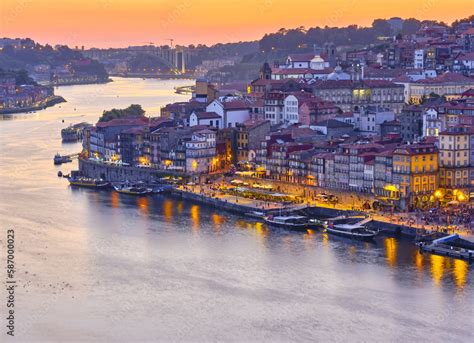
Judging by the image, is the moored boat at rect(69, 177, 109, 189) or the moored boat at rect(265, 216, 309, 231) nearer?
the moored boat at rect(265, 216, 309, 231)

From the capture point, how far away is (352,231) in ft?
53.8

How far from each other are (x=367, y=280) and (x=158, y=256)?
3008 mm

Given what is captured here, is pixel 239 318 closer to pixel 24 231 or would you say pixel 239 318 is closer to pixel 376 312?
pixel 376 312

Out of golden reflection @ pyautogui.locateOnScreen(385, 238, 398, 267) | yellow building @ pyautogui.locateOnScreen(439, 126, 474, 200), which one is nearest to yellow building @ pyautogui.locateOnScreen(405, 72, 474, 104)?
yellow building @ pyautogui.locateOnScreen(439, 126, 474, 200)

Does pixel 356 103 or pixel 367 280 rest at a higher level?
pixel 356 103

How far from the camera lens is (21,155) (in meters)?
26.8

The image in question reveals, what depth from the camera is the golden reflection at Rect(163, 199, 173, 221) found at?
18.4 meters

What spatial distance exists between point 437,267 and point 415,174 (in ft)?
12.0

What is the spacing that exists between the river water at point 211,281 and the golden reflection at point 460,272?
24 millimetres

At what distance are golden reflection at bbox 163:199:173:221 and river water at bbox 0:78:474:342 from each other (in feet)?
0.16

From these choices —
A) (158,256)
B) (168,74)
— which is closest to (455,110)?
(158,256)

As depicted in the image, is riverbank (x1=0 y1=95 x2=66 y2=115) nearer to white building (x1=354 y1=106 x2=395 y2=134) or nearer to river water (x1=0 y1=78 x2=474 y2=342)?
white building (x1=354 y1=106 x2=395 y2=134)

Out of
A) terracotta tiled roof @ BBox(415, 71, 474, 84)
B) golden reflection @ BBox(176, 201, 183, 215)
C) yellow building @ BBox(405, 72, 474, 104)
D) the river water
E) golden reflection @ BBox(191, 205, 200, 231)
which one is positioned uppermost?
terracotta tiled roof @ BBox(415, 71, 474, 84)

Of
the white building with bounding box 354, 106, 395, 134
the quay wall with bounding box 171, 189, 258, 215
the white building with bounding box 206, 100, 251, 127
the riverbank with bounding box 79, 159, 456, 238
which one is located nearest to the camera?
the riverbank with bounding box 79, 159, 456, 238
